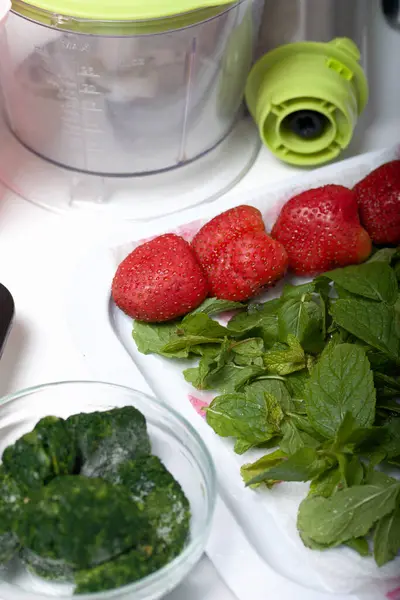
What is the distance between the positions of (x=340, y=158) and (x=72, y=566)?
0.61m

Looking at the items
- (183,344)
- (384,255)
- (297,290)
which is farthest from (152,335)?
(384,255)

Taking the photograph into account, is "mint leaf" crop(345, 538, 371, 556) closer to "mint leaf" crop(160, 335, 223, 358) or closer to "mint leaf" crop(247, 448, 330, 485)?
"mint leaf" crop(247, 448, 330, 485)

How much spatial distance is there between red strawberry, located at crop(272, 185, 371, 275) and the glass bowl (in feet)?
0.83

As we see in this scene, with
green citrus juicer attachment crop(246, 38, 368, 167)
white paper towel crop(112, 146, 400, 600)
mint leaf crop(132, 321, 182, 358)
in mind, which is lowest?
white paper towel crop(112, 146, 400, 600)

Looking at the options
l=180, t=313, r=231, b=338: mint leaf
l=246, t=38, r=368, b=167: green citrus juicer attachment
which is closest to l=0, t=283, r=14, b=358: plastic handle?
l=180, t=313, r=231, b=338: mint leaf

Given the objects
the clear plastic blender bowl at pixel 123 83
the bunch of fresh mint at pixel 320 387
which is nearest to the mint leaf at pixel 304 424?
the bunch of fresh mint at pixel 320 387

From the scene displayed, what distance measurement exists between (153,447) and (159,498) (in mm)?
58

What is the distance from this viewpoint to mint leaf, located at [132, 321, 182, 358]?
76 cm

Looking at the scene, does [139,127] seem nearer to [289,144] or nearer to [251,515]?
[289,144]

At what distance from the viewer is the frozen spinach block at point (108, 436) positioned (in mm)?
593

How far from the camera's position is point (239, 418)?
2.24ft

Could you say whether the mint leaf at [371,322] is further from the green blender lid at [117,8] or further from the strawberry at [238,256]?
the green blender lid at [117,8]

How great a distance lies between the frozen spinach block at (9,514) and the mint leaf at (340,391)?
0.24 metres

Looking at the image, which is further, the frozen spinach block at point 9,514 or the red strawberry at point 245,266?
the red strawberry at point 245,266
